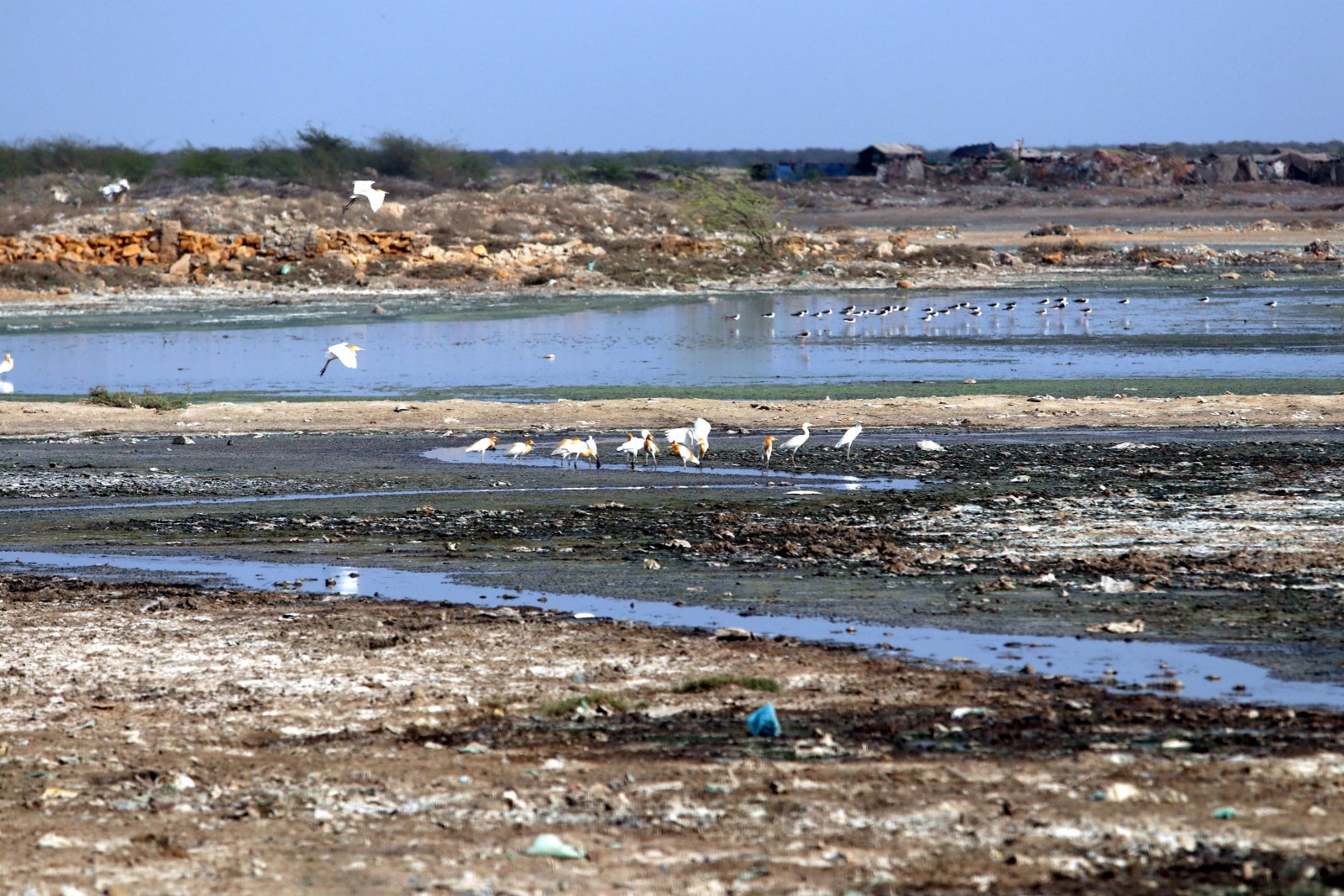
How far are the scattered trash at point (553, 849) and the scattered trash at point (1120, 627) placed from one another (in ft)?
13.9

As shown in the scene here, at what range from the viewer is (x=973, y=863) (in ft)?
17.0

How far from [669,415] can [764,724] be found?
43.9 ft

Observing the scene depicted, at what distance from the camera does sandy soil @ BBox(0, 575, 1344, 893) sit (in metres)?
5.24

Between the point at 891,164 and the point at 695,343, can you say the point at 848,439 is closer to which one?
the point at 695,343

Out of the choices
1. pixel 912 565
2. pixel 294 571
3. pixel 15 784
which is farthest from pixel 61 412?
pixel 15 784

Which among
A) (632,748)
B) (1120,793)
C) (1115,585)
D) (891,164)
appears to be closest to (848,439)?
(1115,585)

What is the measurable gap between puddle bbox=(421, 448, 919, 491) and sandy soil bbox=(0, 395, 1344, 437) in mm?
2272

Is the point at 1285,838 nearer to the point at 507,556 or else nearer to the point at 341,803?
the point at 341,803

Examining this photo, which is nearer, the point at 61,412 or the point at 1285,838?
the point at 1285,838

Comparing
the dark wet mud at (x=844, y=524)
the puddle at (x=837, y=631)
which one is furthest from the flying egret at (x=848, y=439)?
the puddle at (x=837, y=631)

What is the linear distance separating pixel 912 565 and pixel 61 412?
1421 cm

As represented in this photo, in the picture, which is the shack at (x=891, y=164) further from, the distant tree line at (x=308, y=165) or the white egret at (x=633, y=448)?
the white egret at (x=633, y=448)

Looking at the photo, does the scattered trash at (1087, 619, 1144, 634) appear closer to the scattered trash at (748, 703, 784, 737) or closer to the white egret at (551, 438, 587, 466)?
the scattered trash at (748, 703, 784, 737)

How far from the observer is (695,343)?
31.8 meters
